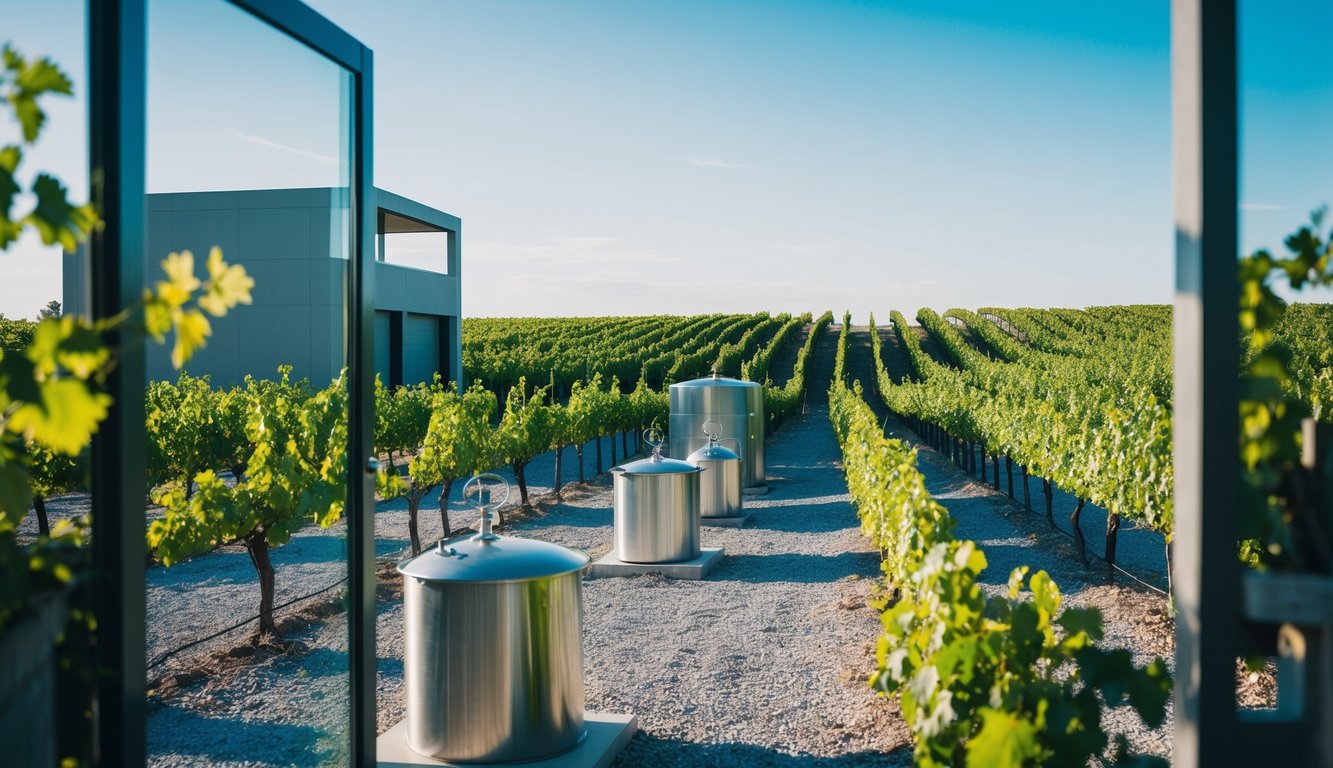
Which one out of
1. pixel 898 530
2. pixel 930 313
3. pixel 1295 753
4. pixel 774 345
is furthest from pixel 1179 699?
pixel 930 313

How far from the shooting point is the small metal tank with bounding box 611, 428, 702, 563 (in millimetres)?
8398

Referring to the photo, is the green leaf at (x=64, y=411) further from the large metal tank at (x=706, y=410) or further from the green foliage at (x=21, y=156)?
the large metal tank at (x=706, y=410)

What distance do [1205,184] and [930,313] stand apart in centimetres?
5832

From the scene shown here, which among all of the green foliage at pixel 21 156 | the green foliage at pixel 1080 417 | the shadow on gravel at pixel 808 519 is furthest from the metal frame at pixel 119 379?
the shadow on gravel at pixel 808 519

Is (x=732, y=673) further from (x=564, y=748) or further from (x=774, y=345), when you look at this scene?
(x=774, y=345)

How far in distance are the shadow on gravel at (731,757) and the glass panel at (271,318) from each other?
157cm

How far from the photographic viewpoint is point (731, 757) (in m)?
4.51

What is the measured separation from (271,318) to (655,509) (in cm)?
560

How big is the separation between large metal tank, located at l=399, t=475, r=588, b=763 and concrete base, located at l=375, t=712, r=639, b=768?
0.16 ft

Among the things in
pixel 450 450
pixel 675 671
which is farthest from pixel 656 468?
pixel 450 450

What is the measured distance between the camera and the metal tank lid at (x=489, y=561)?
12.6ft

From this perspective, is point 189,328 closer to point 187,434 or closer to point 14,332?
point 14,332

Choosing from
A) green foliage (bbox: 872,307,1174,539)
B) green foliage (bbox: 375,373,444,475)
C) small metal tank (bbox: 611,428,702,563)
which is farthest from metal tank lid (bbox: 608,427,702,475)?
green foliage (bbox: 375,373,444,475)

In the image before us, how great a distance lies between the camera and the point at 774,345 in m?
44.0
